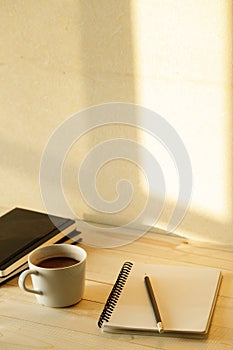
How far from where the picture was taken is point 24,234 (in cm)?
127

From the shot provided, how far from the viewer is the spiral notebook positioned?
1003 millimetres

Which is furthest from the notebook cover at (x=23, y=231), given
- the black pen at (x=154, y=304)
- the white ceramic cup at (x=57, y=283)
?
the black pen at (x=154, y=304)

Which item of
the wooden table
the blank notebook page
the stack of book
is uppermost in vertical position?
the stack of book

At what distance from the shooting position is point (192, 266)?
120 cm

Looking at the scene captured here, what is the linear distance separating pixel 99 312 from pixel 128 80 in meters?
0.46

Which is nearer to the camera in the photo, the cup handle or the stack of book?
the cup handle

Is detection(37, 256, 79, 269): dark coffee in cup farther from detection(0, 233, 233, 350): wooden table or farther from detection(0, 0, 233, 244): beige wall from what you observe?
detection(0, 0, 233, 244): beige wall

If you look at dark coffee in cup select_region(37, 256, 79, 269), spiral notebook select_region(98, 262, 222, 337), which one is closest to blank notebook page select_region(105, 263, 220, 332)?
spiral notebook select_region(98, 262, 222, 337)

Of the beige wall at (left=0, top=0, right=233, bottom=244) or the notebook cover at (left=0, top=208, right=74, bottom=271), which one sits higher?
the beige wall at (left=0, top=0, right=233, bottom=244)

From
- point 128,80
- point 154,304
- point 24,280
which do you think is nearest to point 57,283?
point 24,280

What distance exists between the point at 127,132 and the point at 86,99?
108 mm

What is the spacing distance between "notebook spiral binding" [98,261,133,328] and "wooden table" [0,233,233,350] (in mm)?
14

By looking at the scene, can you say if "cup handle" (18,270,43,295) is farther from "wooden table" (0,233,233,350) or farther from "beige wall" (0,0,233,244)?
"beige wall" (0,0,233,244)

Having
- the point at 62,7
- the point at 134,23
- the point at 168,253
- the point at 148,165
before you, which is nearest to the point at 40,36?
the point at 62,7
